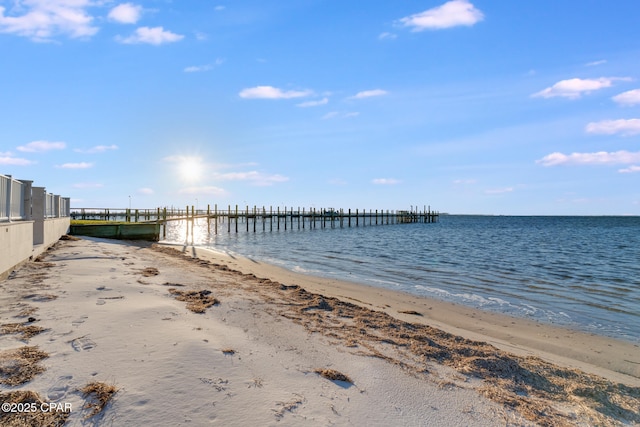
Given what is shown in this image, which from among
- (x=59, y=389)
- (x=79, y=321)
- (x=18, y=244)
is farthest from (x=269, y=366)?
(x=18, y=244)

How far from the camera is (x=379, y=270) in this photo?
16.8m

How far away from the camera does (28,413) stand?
3008 mm

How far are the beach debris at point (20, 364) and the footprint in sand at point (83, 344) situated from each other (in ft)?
1.03

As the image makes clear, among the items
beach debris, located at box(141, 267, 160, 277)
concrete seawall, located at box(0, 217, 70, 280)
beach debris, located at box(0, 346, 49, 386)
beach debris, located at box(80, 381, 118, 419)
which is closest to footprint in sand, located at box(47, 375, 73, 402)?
beach debris, located at box(80, 381, 118, 419)

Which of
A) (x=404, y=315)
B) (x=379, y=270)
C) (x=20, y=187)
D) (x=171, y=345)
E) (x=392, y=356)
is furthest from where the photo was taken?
(x=379, y=270)

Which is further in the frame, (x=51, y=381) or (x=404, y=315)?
(x=404, y=315)

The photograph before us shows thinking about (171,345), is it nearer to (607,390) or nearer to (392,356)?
(392,356)

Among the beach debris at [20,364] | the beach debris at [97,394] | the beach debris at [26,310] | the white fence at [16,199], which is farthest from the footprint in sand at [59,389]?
the white fence at [16,199]

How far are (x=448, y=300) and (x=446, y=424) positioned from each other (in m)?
7.92

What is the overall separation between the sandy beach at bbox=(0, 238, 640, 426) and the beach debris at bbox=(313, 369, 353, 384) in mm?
43

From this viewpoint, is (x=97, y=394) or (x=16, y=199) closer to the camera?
(x=97, y=394)

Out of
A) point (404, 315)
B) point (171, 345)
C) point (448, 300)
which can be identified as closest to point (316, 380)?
point (171, 345)

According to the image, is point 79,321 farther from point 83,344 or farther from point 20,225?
→ point 20,225

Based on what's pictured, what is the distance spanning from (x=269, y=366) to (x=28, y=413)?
215 centimetres
